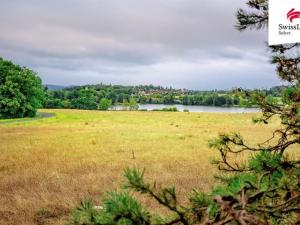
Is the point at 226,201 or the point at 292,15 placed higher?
the point at 292,15

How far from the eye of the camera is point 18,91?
6425cm

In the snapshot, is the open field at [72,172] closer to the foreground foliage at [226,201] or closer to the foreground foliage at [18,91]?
the foreground foliage at [226,201]

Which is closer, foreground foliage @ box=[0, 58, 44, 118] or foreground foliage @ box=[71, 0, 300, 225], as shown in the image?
foreground foliage @ box=[71, 0, 300, 225]

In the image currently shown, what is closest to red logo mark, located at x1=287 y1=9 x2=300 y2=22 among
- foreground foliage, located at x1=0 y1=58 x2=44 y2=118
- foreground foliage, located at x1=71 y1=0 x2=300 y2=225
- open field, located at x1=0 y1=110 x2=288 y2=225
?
foreground foliage, located at x1=71 y1=0 x2=300 y2=225

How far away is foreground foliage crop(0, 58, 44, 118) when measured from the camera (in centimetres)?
6309

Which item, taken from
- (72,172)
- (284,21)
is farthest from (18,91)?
(284,21)

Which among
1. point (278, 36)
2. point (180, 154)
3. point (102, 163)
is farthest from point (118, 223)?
point (180, 154)

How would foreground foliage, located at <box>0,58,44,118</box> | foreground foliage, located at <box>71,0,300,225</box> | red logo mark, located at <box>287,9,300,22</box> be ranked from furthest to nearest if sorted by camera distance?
1. foreground foliage, located at <box>0,58,44,118</box>
2. red logo mark, located at <box>287,9,300,22</box>
3. foreground foliage, located at <box>71,0,300,225</box>

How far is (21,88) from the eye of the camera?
66.9m

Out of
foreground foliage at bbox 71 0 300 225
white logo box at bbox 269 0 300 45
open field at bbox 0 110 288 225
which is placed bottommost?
open field at bbox 0 110 288 225

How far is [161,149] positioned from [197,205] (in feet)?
70.5

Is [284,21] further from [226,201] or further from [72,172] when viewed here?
[72,172]

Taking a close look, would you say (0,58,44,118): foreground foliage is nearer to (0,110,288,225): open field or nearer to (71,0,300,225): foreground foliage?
(0,110,288,225): open field

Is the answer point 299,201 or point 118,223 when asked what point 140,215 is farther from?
point 299,201
